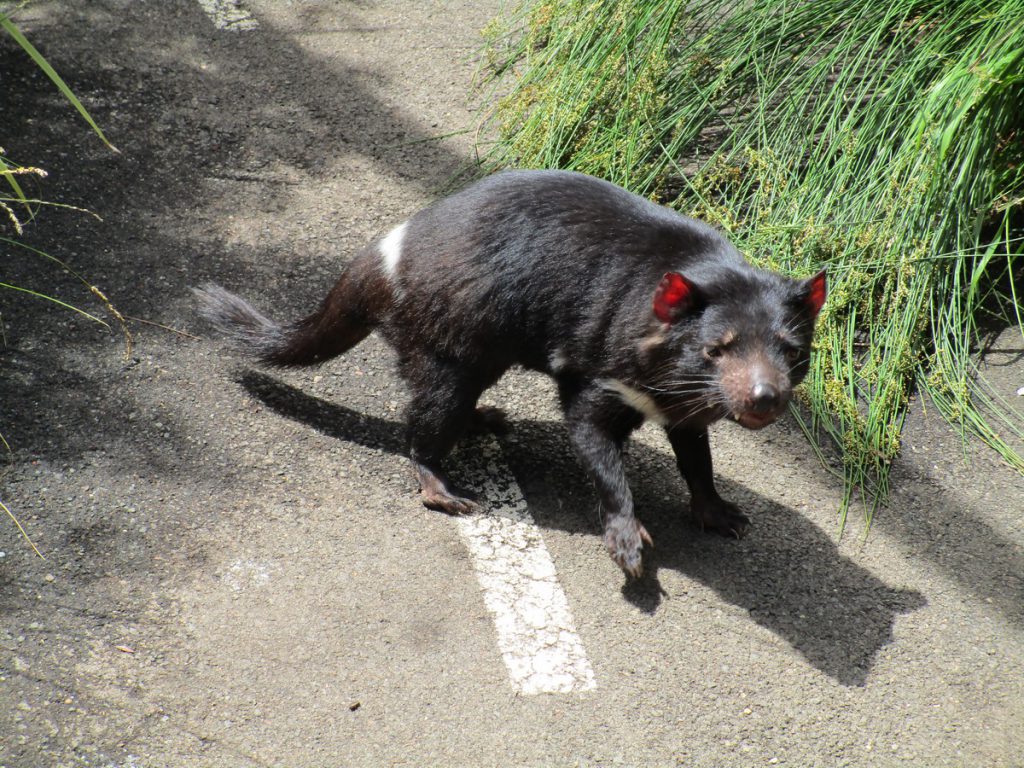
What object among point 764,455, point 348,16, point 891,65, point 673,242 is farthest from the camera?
point 348,16

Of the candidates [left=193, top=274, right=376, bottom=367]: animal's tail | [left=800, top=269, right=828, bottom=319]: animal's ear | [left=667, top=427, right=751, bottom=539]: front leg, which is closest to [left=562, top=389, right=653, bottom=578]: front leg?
[left=667, top=427, right=751, bottom=539]: front leg

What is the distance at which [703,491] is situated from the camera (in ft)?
12.1

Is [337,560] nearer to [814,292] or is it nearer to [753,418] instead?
[753,418]

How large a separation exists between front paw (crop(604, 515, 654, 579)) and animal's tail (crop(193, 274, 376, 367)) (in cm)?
114

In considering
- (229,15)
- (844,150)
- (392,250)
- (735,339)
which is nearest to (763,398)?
(735,339)

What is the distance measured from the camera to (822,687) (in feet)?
10.6

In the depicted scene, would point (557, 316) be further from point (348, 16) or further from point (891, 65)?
point (348, 16)

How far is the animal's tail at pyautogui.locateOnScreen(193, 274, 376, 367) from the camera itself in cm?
375

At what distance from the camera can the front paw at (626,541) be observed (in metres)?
3.37

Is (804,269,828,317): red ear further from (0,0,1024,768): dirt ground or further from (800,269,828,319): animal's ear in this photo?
(0,0,1024,768): dirt ground

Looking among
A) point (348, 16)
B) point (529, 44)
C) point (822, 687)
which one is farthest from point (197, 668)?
point (348, 16)

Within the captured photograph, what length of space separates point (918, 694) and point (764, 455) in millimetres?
1177

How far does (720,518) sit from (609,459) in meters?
0.52

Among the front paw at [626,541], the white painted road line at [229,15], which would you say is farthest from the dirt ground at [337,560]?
the white painted road line at [229,15]
